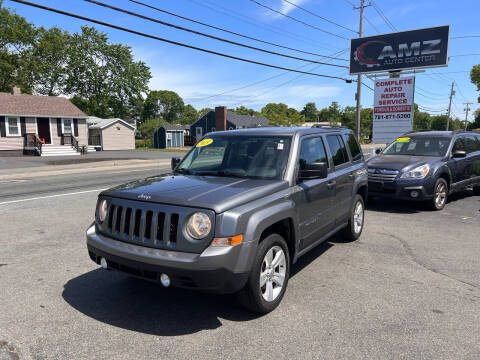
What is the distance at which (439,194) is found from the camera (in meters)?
8.37

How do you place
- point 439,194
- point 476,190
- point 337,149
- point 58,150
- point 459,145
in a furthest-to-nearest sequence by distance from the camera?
point 58,150 < point 476,190 < point 459,145 < point 439,194 < point 337,149

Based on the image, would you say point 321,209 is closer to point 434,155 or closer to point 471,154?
point 434,155

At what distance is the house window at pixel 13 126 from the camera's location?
30.3 metres

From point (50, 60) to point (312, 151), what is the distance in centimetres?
6274

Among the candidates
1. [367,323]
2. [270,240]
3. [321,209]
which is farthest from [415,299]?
[270,240]

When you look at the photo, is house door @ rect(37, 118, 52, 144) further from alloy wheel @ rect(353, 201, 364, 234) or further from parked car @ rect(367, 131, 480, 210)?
alloy wheel @ rect(353, 201, 364, 234)

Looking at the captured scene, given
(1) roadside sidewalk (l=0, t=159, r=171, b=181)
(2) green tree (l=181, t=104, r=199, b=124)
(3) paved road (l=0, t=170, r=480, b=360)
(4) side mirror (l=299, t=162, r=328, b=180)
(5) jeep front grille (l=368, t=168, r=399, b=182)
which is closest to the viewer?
(3) paved road (l=0, t=170, r=480, b=360)

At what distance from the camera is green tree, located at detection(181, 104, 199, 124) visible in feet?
385

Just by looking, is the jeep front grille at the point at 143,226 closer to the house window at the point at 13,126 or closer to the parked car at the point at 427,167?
the parked car at the point at 427,167

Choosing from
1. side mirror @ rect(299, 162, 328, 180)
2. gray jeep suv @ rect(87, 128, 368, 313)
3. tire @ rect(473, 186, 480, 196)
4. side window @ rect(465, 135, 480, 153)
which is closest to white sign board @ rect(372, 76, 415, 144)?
tire @ rect(473, 186, 480, 196)

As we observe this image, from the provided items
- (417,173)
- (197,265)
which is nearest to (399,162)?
(417,173)

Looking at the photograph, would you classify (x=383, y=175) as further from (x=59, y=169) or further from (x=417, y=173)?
(x=59, y=169)

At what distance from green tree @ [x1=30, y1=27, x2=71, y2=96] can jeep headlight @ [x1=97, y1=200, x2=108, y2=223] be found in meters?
58.5

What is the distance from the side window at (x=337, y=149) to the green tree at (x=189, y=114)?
11295 centimetres
